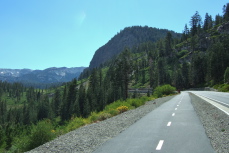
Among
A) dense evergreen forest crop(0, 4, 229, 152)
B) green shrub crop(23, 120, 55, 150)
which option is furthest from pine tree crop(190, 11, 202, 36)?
green shrub crop(23, 120, 55, 150)

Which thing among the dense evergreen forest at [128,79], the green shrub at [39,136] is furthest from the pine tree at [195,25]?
the green shrub at [39,136]

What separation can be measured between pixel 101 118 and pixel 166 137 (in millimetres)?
9235

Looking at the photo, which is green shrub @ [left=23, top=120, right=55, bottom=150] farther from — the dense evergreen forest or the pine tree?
the pine tree

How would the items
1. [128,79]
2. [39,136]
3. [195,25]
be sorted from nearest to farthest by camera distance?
[39,136]
[128,79]
[195,25]

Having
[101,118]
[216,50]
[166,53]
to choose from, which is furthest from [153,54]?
[101,118]

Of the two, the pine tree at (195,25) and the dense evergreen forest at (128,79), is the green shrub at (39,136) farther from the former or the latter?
the pine tree at (195,25)

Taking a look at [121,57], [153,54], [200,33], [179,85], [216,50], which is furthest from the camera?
[153,54]

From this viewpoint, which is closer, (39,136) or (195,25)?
(39,136)

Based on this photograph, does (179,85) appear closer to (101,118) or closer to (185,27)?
(185,27)

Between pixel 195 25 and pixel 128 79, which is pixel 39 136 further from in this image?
pixel 195 25

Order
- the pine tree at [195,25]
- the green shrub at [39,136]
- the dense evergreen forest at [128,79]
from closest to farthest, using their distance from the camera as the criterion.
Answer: the green shrub at [39,136]
the dense evergreen forest at [128,79]
the pine tree at [195,25]

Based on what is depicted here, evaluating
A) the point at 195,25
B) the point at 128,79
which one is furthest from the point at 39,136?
the point at 195,25

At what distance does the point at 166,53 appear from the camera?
171000 mm

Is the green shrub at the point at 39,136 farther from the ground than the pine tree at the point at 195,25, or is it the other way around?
the pine tree at the point at 195,25
